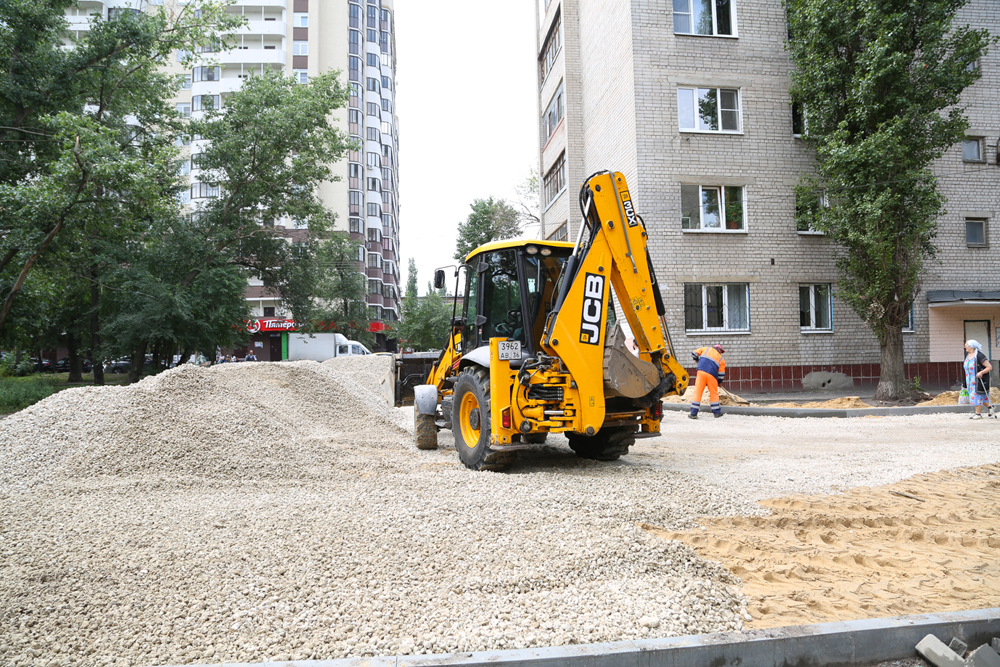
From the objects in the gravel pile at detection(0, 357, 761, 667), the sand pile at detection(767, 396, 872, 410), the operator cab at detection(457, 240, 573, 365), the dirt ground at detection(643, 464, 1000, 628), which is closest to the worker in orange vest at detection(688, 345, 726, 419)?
the sand pile at detection(767, 396, 872, 410)

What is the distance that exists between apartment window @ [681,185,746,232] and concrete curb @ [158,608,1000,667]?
16.5 meters

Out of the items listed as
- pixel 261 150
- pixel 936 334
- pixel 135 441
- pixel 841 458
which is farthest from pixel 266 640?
pixel 261 150

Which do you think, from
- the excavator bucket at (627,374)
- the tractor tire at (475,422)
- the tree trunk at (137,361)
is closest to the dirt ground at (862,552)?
the excavator bucket at (627,374)

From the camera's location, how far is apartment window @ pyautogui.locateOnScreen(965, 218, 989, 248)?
20.0 metres

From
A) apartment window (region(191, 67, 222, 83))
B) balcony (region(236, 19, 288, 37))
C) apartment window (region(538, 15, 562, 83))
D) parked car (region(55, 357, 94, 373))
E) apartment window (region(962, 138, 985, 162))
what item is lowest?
parked car (region(55, 357, 94, 373))

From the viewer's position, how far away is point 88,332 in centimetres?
2927

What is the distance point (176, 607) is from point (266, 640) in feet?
2.37

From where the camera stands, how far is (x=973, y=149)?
2027 centimetres

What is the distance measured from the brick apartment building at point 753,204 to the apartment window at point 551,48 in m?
5.52

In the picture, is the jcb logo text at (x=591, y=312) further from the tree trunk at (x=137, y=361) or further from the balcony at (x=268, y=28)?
the balcony at (x=268, y=28)

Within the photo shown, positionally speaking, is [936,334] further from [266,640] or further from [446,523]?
[266,640]

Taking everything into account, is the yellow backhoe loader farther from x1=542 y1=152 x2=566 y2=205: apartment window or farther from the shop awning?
x1=542 y1=152 x2=566 y2=205: apartment window

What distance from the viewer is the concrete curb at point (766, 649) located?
9.18ft

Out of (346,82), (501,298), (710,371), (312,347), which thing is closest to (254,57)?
(346,82)
